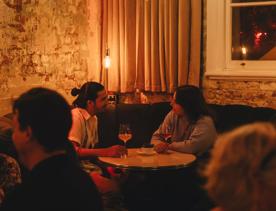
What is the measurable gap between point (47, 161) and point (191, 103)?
8.11ft

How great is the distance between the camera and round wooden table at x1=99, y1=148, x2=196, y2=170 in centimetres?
311

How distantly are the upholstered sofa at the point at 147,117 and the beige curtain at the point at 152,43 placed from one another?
41cm

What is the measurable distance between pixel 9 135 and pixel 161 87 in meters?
2.30

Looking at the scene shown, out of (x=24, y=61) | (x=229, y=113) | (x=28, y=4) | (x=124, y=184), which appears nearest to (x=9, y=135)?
(x=124, y=184)

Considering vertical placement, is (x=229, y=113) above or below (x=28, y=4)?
below

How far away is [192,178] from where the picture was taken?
3.84 meters

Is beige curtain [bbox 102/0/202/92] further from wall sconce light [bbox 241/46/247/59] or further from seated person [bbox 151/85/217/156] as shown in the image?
seated person [bbox 151/85/217/156]

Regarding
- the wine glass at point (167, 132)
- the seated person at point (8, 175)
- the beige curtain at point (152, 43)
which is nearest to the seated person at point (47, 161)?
the seated person at point (8, 175)

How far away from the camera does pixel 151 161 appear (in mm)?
3229

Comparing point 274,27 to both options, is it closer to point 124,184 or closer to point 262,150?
point 124,184

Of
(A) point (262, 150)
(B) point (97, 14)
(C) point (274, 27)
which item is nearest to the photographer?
(A) point (262, 150)

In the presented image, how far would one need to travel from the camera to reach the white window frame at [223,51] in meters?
5.06

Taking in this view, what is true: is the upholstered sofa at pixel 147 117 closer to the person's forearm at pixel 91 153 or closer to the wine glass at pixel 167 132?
the wine glass at pixel 167 132

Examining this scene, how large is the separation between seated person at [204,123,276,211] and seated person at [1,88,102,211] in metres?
0.57
